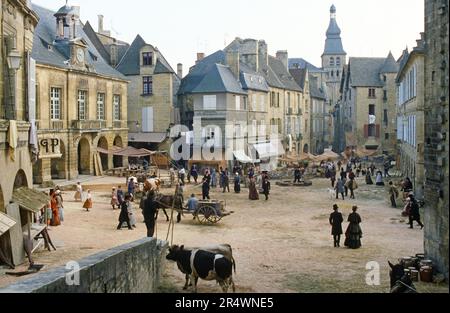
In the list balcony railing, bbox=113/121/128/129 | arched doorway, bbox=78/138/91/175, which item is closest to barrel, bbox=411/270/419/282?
arched doorway, bbox=78/138/91/175

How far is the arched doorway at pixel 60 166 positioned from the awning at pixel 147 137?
1111 centimetres

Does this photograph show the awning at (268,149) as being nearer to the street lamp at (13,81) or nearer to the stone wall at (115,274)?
the street lamp at (13,81)

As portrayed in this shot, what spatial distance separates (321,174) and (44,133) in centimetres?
1915

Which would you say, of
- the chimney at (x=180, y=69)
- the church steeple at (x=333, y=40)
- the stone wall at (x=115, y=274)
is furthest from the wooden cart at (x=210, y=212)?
the church steeple at (x=333, y=40)

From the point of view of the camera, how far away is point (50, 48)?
1335 inches

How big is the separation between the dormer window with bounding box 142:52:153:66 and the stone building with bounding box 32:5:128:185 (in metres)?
4.49

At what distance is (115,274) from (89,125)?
91.7ft

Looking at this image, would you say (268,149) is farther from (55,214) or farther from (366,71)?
(55,214)

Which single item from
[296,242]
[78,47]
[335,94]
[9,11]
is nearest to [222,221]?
[296,242]

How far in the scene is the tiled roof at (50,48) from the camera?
32.2 meters

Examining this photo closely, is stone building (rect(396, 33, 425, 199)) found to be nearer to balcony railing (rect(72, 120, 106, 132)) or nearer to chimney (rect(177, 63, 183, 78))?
balcony railing (rect(72, 120, 106, 132))

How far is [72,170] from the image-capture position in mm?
34344

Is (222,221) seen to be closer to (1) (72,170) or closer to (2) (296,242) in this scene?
(2) (296,242)

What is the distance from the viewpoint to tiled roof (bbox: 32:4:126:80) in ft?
106
